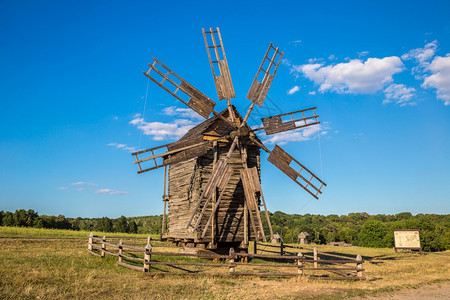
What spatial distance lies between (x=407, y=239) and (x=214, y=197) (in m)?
23.9

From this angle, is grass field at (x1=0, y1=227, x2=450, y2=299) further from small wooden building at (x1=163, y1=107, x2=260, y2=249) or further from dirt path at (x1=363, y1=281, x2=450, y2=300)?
small wooden building at (x1=163, y1=107, x2=260, y2=249)

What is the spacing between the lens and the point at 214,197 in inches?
693

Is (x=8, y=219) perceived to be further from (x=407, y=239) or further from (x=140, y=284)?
(x=407, y=239)

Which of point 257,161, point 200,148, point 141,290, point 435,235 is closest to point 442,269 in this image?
point 257,161

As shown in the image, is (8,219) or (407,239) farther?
(8,219)

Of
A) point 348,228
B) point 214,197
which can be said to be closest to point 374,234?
point 348,228

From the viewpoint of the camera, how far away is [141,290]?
10.5 meters

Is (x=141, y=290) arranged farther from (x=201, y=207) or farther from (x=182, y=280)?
(x=201, y=207)

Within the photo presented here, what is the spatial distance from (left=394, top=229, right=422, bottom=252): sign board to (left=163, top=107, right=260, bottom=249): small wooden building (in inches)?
805

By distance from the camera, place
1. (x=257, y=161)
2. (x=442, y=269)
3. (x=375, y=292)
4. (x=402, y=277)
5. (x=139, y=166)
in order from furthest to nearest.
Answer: (x=257, y=161) < (x=442, y=269) < (x=139, y=166) < (x=402, y=277) < (x=375, y=292)

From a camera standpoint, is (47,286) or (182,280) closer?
Result: (47,286)

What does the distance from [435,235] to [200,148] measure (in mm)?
35077

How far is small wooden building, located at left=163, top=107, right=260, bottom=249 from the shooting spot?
58.9 feet

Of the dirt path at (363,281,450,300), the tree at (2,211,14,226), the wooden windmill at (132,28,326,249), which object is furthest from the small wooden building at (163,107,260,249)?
the tree at (2,211,14,226)
